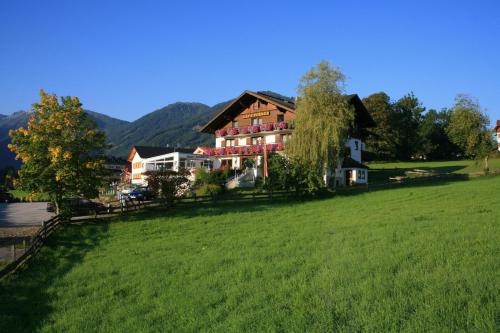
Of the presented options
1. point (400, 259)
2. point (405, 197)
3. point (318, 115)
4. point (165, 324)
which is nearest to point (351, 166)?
point (318, 115)

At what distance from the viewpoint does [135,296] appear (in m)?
10.5

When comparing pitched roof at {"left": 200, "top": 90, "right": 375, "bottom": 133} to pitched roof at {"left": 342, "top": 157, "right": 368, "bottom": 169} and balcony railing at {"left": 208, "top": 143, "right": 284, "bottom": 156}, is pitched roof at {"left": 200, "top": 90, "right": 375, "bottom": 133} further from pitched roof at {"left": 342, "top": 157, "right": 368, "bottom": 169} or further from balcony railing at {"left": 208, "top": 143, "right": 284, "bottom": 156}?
pitched roof at {"left": 342, "top": 157, "right": 368, "bottom": 169}

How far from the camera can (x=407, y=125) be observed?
271 feet

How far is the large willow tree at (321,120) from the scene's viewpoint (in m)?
34.3

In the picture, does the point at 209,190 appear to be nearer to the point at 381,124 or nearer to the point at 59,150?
the point at 59,150

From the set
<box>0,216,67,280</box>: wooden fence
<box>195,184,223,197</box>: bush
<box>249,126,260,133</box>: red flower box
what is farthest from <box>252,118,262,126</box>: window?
<box>0,216,67,280</box>: wooden fence

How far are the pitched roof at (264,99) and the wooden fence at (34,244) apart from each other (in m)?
28.1

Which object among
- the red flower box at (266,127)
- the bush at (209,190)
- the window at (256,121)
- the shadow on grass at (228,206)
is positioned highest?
the window at (256,121)

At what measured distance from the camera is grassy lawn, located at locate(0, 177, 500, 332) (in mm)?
7527

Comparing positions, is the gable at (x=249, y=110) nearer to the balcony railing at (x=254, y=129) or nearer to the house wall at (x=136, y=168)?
the balcony railing at (x=254, y=129)

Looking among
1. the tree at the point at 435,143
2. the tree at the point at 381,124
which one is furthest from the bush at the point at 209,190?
the tree at the point at 435,143

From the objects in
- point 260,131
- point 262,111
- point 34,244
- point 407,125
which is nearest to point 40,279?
point 34,244

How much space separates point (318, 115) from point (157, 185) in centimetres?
1553

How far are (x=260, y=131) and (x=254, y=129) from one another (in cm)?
119
